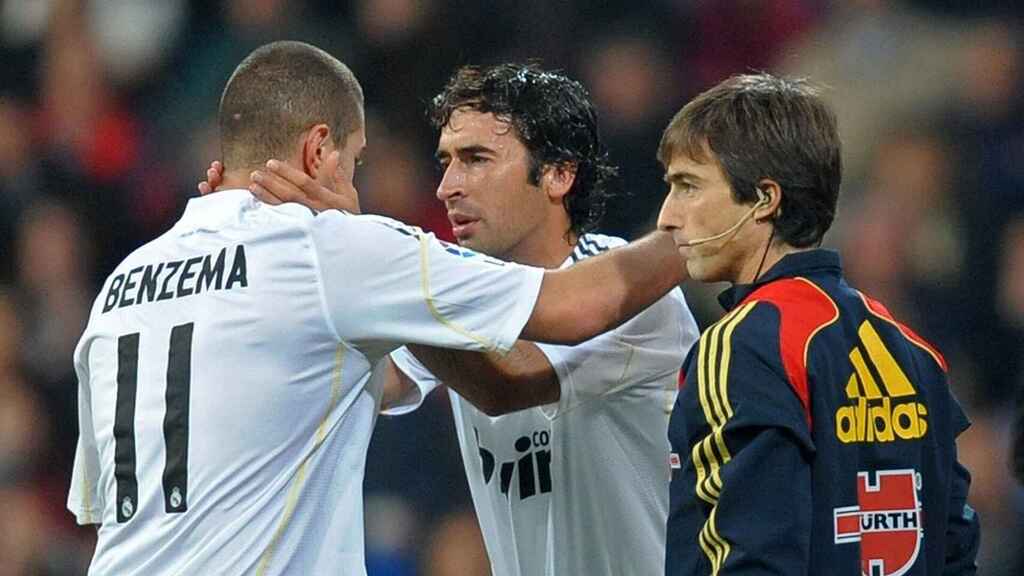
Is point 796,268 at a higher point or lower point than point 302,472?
higher

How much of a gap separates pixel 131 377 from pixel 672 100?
14.5 feet

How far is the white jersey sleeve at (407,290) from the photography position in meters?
3.06

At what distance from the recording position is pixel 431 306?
3090 millimetres

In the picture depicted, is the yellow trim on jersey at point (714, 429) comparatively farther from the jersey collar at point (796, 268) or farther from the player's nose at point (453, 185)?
the player's nose at point (453, 185)

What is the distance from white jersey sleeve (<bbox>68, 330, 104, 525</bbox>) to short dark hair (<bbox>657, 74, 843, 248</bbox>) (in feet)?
4.43

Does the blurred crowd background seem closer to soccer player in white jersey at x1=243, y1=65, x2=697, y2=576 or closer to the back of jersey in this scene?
soccer player in white jersey at x1=243, y1=65, x2=697, y2=576

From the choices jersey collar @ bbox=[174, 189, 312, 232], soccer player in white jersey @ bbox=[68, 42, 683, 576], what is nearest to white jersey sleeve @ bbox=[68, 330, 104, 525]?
soccer player in white jersey @ bbox=[68, 42, 683, 576]

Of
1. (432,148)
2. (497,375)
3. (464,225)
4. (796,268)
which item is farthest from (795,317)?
(432,148)

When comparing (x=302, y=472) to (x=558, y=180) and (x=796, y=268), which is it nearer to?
(x=796, y=268)

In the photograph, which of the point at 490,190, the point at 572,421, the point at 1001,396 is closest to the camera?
the point at 572,421

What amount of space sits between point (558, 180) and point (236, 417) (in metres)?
1.35

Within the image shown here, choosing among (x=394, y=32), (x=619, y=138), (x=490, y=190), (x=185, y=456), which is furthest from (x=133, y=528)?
(x=394, y=32)

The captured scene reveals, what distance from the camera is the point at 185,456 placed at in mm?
3041

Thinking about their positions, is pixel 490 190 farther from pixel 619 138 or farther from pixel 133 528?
pixel 619 138
